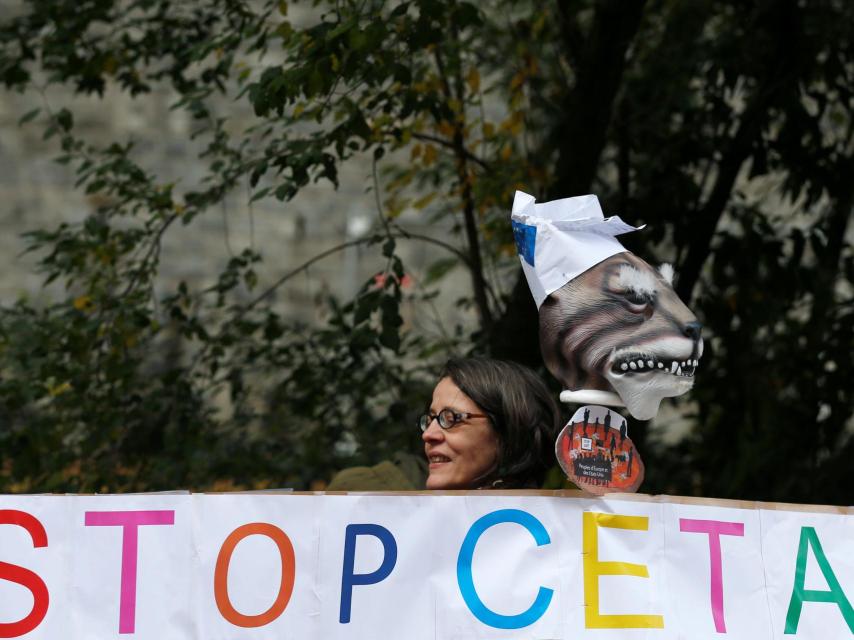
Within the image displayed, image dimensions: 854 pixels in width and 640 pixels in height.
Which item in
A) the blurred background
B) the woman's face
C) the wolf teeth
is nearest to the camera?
the wolf teeth

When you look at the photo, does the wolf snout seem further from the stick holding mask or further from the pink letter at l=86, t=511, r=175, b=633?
the pink letter at l=86, t=511, r=175, b=633

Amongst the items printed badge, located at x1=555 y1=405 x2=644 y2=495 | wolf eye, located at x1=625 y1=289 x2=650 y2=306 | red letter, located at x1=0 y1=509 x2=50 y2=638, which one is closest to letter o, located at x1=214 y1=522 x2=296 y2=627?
red letter, located at x1=0 y1=509 x2=50 y2=638

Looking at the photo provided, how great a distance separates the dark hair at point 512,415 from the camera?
8.80 ft

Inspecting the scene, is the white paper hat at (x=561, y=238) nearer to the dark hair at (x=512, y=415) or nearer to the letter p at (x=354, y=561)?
the dark hair at (x=512, y=415)

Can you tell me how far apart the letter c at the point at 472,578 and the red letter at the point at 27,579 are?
2.53 ft

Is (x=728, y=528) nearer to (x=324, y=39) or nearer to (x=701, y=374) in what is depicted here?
(x=324, y=39)

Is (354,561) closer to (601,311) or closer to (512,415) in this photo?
(512,415)

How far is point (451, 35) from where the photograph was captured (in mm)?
5414

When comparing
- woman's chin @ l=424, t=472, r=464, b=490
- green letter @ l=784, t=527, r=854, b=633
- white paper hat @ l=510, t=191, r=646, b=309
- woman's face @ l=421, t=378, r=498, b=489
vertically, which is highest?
white paper hat @ l=510, t=191, r=646, b=309

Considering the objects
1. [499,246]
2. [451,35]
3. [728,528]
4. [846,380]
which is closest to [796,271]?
[846,380]

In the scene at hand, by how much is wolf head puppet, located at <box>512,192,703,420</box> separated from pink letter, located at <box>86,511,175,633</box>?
2.61 ft

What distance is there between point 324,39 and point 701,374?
298cm

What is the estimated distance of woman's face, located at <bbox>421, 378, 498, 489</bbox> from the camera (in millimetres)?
2664

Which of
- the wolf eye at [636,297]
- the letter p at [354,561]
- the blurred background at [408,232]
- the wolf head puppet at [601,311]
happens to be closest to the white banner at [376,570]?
the letter p at [354,561]
